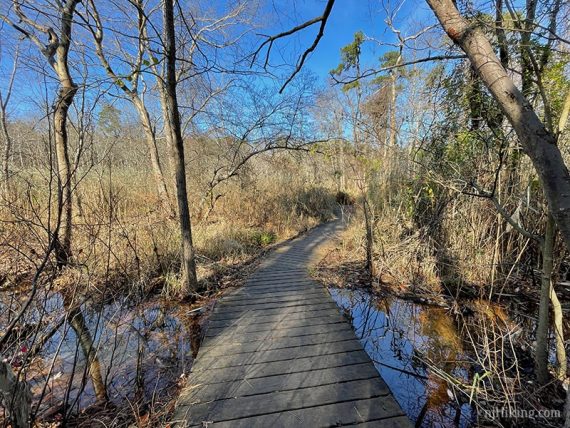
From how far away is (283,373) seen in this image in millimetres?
2463

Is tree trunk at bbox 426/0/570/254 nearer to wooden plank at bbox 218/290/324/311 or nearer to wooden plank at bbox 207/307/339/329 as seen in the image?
wooden plank at bbox 207/307/339/329

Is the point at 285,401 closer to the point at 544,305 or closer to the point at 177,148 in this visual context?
the point at 544,305

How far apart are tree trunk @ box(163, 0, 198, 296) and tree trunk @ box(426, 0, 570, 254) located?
3019mm

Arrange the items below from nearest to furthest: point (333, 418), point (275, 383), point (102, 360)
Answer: point (333, 418) → point (275, 383) → point (102, 360)

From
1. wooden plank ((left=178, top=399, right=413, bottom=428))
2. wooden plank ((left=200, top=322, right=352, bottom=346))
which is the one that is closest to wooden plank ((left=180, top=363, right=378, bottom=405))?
wooden plank ((left=178, top=399, right=413, bottom=428))

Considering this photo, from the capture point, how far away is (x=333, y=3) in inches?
73.5

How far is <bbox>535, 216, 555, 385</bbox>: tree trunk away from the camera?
194 centimetres

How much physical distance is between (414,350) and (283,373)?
1555 millimetres

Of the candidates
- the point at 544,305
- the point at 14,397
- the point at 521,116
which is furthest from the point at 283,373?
the point at 521,116

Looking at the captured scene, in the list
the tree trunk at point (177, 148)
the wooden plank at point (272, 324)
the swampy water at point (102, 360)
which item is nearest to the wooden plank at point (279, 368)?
the swampy water at point (102, 360)

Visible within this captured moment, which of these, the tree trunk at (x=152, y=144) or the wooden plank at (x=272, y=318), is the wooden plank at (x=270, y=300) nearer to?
the wooden plank at (x=272, y=318)

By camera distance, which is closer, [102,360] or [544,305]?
[544,305]

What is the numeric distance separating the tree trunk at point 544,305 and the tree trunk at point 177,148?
149 inches

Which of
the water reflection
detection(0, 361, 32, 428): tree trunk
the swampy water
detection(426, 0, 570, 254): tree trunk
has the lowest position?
the water reflection
